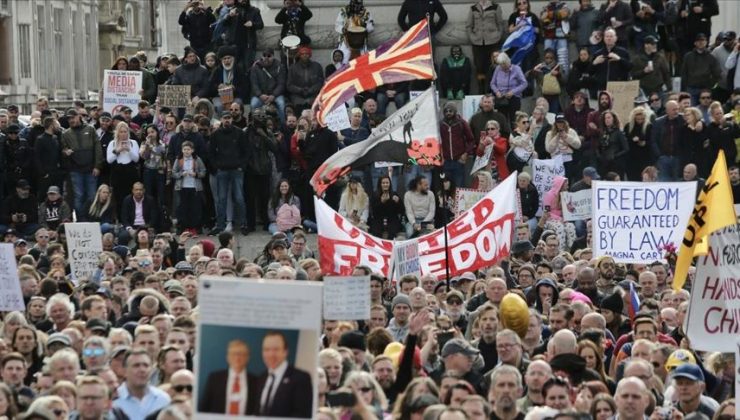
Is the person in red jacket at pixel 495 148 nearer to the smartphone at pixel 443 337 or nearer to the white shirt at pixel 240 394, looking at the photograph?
the smartphone at pixel 443 337

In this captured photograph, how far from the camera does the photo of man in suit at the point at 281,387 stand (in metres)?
11.5

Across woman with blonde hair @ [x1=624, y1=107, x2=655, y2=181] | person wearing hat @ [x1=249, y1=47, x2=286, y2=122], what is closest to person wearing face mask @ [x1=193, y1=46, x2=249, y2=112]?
person wearing hat @ [x1=249, y1=47, x2=286, y2=122]

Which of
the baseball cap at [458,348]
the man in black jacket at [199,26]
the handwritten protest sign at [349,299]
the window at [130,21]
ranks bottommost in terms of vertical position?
the baseball cap at [458,348]

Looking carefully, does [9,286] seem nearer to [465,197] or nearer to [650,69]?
[465,197]

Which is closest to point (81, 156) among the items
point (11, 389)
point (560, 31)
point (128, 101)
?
point (128, 101)

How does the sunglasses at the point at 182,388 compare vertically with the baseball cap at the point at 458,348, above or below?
below

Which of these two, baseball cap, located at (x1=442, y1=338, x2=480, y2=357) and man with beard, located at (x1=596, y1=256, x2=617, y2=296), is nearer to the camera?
baseball cap, located at (x1=442, y1=338, x2=480, y2=357)

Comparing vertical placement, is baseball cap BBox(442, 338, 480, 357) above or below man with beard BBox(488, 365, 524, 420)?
above

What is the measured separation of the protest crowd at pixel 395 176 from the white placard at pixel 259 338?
13.9 ft

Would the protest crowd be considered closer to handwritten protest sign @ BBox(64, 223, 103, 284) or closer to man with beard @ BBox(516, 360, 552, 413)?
handwritten protest sign @ BBox(64, 223, 103, 284)

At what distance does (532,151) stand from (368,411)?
16.9 m

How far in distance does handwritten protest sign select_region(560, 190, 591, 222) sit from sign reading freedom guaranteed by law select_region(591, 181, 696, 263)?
376cm

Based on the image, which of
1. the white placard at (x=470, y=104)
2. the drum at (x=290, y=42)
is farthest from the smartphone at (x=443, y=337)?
the drum at (x=290, y=42)

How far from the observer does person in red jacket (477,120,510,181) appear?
1158 inches
